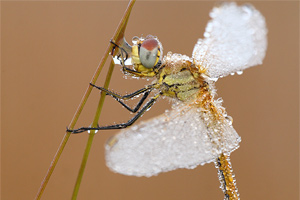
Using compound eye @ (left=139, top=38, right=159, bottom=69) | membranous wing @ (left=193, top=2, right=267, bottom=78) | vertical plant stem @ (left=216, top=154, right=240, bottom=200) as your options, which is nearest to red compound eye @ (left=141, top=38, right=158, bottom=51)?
compound eye @ (left=139, top=38, right=159, bottom=69)

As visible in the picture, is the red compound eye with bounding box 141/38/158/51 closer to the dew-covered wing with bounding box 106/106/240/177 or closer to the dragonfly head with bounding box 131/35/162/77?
the dragonfly head with bounding box 131/35/162/77

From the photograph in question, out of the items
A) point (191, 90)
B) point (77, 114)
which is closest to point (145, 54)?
point (191, 90)

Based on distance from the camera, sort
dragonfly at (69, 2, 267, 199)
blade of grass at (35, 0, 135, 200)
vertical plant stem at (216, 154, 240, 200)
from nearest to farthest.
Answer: blade of grass at (35, 0, 135, 200) → dragonfly at (69, 2, 267, 199) → vertical plant stem at (216, 154, 240, 200)

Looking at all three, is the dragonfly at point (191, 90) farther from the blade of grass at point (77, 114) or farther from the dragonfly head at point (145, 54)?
the blade of grass at point (77, 114)

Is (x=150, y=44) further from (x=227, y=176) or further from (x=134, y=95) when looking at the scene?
(x=227, y=176)

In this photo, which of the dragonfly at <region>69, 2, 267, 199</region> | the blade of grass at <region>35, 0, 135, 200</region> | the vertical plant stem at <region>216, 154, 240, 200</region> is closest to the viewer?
the blade of grass at <region>35, 0, 135, 200</region>

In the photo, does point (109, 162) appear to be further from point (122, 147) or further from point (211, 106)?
point (211, 106)

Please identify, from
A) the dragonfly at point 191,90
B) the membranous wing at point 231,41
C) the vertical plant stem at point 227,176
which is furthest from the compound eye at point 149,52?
the vertical plant stem at point 227,176

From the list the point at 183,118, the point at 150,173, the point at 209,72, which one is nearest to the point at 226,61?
the point at 209,72
